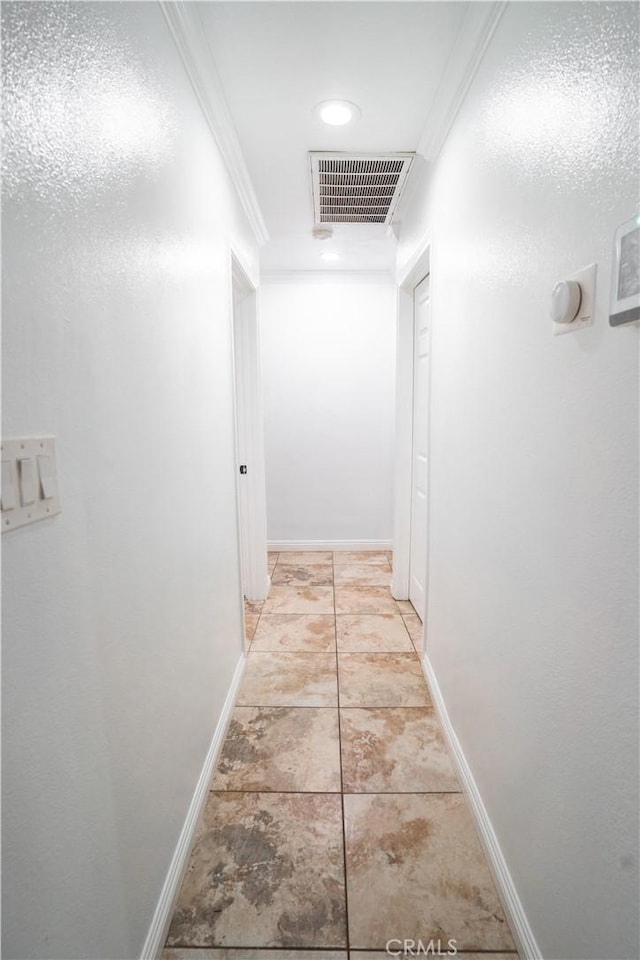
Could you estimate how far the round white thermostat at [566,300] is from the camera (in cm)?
81

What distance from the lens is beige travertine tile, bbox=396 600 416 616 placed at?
9.50ft

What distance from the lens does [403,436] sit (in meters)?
2.87

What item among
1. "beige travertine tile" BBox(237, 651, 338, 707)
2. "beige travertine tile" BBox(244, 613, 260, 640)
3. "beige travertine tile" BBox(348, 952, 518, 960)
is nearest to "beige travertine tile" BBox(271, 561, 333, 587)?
"beige travertine tile" BBox(244, 613, 260, 640)

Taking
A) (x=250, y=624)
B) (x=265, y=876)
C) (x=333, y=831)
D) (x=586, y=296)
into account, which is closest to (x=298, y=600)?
(x=250, y=624)

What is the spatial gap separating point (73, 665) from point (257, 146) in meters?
2.17

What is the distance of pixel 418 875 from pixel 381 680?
36.3 inches

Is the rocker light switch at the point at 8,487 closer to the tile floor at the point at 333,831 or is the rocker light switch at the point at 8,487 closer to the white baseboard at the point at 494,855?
the tile floor at the point at 333,831

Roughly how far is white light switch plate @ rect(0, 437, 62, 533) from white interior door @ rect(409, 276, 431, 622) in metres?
2.06

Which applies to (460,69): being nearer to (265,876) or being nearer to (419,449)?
(419,449)

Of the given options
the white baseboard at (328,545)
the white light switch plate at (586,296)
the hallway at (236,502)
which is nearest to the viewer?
the hallway at (236,502)

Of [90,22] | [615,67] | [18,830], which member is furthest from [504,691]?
[90,22]

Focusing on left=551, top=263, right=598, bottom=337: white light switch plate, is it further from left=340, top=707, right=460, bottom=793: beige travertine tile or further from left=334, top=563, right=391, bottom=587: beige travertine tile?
left=334, top=563, right=391, bottom=587: beige travertine tile

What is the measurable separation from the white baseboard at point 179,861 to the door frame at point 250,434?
4.08 ft

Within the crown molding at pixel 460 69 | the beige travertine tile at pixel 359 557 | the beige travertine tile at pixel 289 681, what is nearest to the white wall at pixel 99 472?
the beige travertine tile at pixel 289 681
